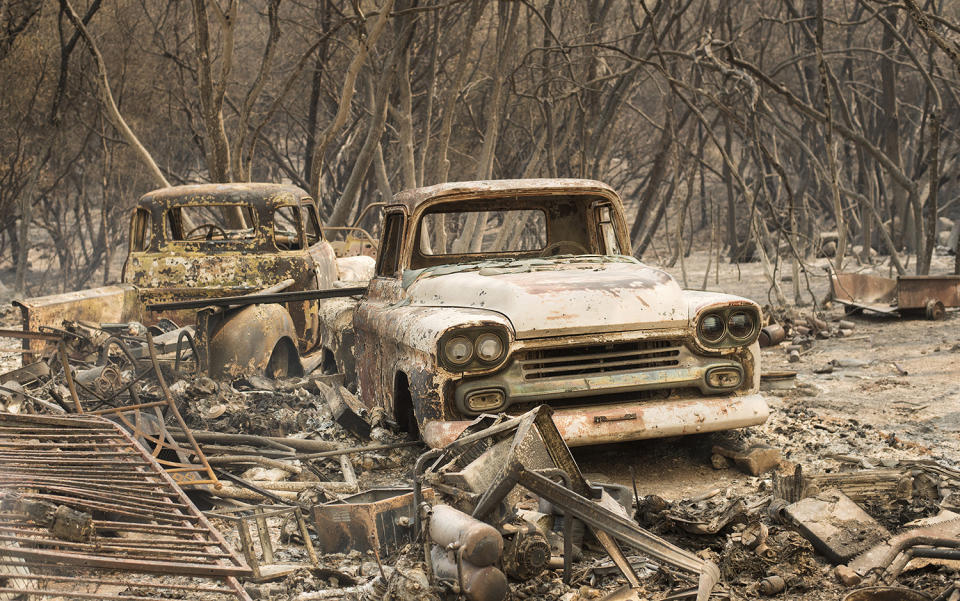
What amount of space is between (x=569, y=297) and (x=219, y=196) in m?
5.50

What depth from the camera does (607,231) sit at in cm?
639

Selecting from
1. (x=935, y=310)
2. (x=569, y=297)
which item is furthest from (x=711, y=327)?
(x=935, y=310)

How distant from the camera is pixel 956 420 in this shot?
6.22m

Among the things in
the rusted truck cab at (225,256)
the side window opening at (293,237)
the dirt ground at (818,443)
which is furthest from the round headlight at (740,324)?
the side window opening at (293,237)

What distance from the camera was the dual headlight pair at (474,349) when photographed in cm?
480

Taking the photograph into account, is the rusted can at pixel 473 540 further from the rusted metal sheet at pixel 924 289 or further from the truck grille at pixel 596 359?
the rusted metal sheet at pixel 924 289

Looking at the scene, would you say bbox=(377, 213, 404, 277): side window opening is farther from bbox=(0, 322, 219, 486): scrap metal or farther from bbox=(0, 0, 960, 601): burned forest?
bbox=(0, 322, 219, 486): scrap metal

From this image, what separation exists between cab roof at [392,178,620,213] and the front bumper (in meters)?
1.61

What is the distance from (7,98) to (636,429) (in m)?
15.4

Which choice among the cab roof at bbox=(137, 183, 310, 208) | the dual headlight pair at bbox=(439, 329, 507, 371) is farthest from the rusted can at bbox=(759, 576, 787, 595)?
the cab roof at bbox=(137, 183, 310, 208)

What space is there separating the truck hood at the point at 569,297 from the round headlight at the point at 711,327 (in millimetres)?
135

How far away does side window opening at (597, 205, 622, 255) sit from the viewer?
249 inches

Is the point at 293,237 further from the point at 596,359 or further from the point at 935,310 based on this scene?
the point at 935,310

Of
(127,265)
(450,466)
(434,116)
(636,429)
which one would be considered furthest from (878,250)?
(450,466)
